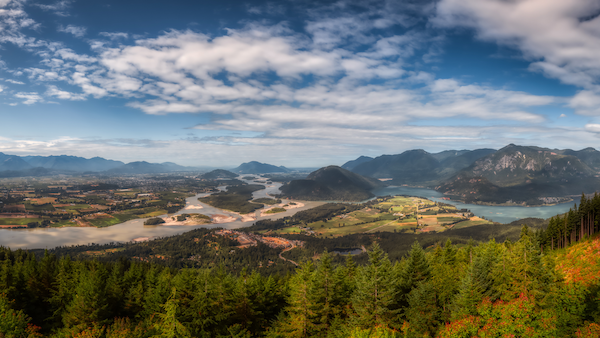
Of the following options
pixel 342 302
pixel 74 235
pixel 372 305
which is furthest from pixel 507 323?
pixel 74 235

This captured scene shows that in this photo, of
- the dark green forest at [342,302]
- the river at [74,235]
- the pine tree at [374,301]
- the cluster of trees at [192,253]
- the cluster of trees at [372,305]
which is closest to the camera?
the cluster of trees at [372,305]

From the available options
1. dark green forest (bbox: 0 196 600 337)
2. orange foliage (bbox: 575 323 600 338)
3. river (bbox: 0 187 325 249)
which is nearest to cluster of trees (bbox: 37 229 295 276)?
river (bbox: 0 187 325 249)

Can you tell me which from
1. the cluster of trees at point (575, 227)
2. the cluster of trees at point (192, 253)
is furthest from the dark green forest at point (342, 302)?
the cluster of trees at point (192, 253)

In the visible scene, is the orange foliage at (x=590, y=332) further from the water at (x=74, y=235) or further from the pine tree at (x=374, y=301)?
the water at (x=74, y=235)

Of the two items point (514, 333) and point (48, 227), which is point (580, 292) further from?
point (48, 227)

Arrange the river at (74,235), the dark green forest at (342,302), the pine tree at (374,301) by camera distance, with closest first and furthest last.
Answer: the dark green forest at (342,302) < the pine tree at (374,301) < the river at (74,235)

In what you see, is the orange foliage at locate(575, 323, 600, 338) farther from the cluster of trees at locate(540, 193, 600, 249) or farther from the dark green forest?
the cluster of trees at locate(540, 193, 600, 249)

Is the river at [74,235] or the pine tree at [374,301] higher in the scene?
the pine tree at [374,301]

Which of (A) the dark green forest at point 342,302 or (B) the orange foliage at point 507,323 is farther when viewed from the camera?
(A) the dark green forest at point 342,302
